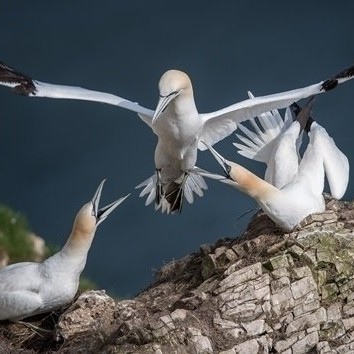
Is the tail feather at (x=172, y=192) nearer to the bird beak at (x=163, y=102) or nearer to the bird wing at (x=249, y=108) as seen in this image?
the bird wing at (x=249, y=108)

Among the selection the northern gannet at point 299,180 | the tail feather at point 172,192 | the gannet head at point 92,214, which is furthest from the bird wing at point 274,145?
the gannet head at point 92,214

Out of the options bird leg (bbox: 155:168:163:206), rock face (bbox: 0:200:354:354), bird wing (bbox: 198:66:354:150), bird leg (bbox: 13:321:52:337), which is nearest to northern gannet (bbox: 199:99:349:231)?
rock face (bbox: 0:200:354:354)

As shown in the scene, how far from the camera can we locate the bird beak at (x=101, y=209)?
10.6 m

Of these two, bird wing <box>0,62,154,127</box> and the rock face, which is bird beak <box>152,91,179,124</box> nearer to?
bird wing <box>0,62,154,127</box>

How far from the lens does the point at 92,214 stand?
10523 mm

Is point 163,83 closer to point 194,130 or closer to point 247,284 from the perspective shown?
point 194,130

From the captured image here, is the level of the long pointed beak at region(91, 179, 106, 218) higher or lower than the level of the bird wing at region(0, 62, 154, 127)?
lower

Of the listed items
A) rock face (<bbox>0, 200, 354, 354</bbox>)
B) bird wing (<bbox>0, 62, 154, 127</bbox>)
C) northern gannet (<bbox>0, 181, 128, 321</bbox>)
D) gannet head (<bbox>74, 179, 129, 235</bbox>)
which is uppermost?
bird wing (<bbox>0, 62, 154, 127</bbox>)

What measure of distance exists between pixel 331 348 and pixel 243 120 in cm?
286

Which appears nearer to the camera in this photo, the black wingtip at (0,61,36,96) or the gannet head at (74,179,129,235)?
the gannet head at (74,179,129,235)

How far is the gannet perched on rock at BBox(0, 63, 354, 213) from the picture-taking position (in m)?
11.0

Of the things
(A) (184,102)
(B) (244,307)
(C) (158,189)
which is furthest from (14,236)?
(B) (244,307)

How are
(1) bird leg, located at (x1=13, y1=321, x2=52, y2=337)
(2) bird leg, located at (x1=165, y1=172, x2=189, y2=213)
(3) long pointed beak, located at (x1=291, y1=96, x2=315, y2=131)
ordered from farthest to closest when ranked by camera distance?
(2) bird leg, located at (x1=165, y1=172, x2=189, y2=213)
(3) long pointed beak, located at (x1=291, y1=96, x2=315, y2=131)
(1) bird leg, located at (x1=13, y1=321, x2=52, y2=337)

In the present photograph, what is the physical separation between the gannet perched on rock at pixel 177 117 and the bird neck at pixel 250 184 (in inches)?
29.9
